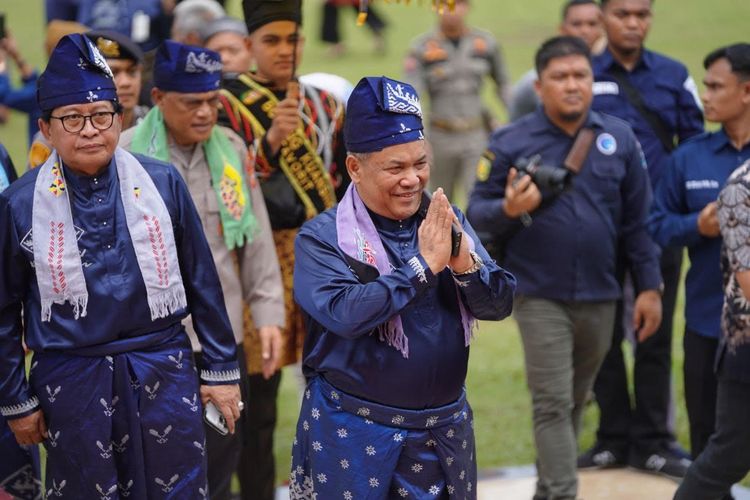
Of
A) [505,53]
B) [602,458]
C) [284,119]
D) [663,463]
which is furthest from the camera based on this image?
[505,53]

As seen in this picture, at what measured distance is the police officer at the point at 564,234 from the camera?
6180 mm

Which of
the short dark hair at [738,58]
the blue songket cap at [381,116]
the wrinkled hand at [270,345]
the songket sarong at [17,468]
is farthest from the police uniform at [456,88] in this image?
the blue songket cap at [381,116]

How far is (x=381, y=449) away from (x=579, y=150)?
2467 millimetres

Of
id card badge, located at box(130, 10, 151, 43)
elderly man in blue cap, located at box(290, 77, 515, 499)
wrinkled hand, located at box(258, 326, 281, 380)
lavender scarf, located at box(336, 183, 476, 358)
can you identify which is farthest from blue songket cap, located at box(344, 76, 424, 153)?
id card badge, located at box(130, 10, 151, 43)

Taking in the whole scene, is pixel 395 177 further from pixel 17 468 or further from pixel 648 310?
pixel 648 310

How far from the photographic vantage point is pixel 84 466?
4609 mm

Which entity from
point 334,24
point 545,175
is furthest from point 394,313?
point 334,24

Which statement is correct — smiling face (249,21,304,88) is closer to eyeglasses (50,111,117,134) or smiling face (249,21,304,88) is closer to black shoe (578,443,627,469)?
eyeglasses (50,111,117,134)

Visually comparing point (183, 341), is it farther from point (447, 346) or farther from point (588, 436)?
point (588, 436)

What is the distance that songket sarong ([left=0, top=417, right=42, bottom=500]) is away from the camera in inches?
203

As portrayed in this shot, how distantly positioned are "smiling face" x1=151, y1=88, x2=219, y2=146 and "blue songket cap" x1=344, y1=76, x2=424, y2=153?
1.28 metres

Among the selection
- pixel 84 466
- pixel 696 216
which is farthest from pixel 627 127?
pixel 84 466

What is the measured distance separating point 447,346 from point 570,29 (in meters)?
5.08

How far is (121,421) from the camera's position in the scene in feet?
15.2
